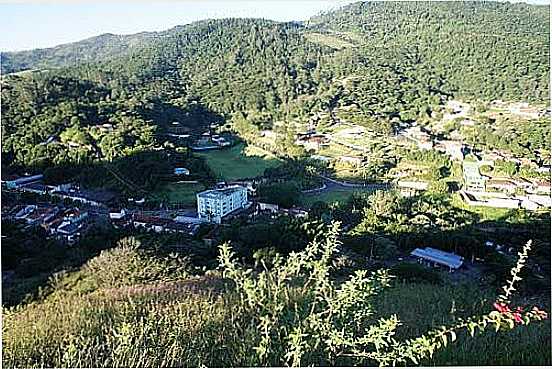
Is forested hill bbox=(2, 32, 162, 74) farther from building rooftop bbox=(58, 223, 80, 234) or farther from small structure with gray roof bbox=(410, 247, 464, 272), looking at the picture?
small structure with gray roof bbox=(410, 247, 464, 272)

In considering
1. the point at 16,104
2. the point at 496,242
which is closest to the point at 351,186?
the point at 496,242

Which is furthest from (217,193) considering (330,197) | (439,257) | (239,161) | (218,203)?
(439,257)

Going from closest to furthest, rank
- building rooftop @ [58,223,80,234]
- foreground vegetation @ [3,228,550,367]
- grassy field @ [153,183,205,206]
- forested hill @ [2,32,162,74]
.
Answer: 1. foreground vegetation @ [3,228,550,367]
2. forested hill @ [2,32,162,74]
3. building rooftop @ [58,223,80,234]
4. grassy field @ [153,183,205,206]

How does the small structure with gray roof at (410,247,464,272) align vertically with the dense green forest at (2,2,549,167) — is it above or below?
below

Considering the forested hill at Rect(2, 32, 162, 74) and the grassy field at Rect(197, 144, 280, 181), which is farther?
the grassy field at Rect(197, 144, 280, 181)

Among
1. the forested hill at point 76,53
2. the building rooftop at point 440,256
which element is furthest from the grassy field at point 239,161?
the building rooftop at point 440,256

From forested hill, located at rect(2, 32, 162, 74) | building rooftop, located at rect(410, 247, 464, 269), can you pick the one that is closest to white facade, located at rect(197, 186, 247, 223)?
forested hill, located at rect(2, 32, 162, 74)

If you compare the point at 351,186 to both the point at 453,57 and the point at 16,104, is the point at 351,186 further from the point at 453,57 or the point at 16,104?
the point at 16,104
